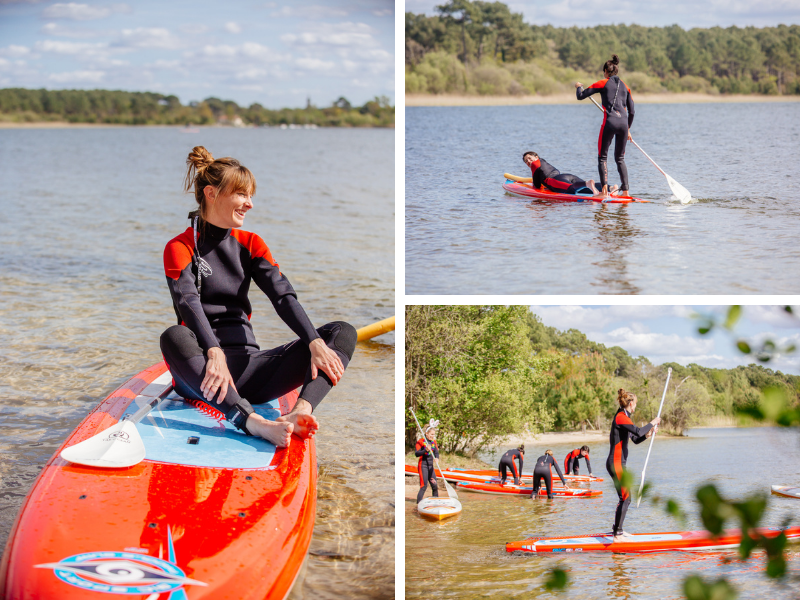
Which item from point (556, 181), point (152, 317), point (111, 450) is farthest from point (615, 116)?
point (152, 317)

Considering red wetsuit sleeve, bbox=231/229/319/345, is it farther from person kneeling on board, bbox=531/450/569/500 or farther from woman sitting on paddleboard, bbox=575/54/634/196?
woman sitting on paddleboard, bbox=575/54/634/196

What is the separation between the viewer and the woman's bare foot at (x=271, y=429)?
84.5 inches

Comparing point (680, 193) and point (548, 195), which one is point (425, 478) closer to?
point (548, 195)

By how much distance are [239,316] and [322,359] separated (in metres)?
0.41

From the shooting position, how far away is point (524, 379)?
3240 millimetres

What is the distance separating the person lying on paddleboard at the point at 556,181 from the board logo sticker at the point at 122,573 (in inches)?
141

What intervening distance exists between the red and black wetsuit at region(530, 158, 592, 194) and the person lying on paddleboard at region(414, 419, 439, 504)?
2.13 metres

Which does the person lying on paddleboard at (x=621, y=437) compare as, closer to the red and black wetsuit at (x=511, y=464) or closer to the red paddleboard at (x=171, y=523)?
the red and black wetsuit at (x=511, y=464)

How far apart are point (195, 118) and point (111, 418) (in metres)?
58.9

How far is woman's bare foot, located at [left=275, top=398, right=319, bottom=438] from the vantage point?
7.14 ft

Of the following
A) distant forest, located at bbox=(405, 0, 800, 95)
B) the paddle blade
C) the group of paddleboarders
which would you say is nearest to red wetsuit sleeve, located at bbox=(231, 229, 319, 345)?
distant forest, located at bbox=(405, 0, 800, 95)

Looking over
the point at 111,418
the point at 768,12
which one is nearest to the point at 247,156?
the point at 768,12

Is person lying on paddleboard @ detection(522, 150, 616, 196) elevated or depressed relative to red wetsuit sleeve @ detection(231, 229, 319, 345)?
elevated

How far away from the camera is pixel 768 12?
14.6 ft
